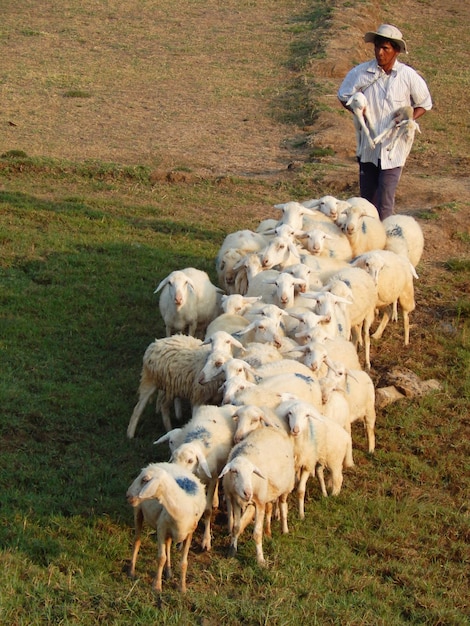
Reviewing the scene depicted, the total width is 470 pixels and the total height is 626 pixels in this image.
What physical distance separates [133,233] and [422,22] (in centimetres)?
2156

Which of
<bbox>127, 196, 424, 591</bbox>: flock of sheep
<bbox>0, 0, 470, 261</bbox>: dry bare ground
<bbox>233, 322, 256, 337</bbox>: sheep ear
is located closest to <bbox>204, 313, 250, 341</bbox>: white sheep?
<bbox>127, 196, 424, 591</bbox>: flock of sheep

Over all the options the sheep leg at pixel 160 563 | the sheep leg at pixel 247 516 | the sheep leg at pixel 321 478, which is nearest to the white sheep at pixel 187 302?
the sheep leg at pixel 321 478

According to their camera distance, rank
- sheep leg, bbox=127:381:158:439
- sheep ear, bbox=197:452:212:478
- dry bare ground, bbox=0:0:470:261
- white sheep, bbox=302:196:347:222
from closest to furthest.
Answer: sheep ear, bbox=197:452:212:478 → sheep leg, bbox=127:381:158:439 → white sheep, bbox=302:196:347:222 → dry bare ground, bbox=0:0:470:261

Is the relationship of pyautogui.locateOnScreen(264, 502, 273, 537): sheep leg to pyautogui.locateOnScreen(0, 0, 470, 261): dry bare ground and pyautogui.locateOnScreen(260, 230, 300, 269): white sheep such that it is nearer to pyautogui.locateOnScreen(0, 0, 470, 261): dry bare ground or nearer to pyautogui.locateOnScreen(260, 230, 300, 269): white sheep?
pyautogui.locateOnScreen(260, 230, 300, 269): white sheep

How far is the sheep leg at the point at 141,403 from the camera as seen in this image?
7.58m

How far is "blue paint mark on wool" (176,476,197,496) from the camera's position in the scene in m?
5.55

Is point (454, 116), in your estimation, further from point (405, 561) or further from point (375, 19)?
point (405, 561)

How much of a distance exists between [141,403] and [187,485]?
222 cm

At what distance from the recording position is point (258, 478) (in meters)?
5.91

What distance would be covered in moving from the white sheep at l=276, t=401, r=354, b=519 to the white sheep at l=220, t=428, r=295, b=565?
0.20 m

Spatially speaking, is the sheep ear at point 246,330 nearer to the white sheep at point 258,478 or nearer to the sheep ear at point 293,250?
the white sheep at point 258,478

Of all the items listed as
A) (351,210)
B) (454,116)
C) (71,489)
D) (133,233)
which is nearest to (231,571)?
(71,489)

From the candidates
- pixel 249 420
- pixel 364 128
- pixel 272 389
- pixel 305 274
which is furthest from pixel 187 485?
pixel 364 128

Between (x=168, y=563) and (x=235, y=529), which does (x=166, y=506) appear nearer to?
(x=168, y=563)
